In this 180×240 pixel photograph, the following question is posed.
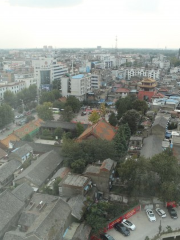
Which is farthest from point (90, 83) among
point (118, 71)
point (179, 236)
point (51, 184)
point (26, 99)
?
point (179, 236)

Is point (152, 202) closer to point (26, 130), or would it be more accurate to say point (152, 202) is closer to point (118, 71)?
point (26, 130)

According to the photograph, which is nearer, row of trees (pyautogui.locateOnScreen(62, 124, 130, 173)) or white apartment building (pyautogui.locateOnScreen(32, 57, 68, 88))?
row of trees (pyautogui.locateOnScreen(62, 124, 130, 173))

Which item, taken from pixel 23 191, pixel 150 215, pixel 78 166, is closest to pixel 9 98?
pixel 78 166

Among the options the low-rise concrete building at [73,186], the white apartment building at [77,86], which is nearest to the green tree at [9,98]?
the white apartment building at [77,86]

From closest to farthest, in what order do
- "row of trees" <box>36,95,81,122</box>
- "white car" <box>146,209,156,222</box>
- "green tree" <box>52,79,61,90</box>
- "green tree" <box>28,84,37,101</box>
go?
"white car" <box>146,209,156,222</box> < "row of trees" <box>36,95,81,122</box> < "green tree" <box>28,84,37,101</box> < "green tree" <box>52,79,61,90</box>

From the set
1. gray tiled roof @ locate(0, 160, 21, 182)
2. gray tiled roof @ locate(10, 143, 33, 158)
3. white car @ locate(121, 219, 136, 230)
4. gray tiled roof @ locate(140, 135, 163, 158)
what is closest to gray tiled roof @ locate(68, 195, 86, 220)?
white car @ locate(121, 219, 136, 230)

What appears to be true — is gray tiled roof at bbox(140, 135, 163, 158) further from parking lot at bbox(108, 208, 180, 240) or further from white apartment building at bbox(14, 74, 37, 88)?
white apartment building at bbox(14, 74, 37, 88)
